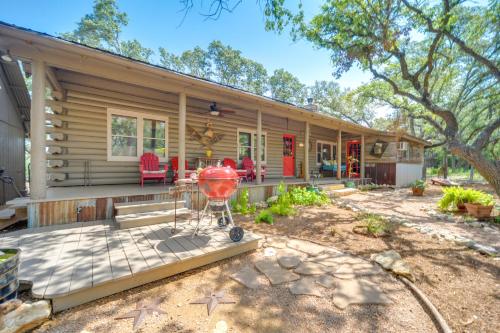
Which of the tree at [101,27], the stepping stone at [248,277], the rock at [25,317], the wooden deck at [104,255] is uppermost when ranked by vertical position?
the tree at [101,27]

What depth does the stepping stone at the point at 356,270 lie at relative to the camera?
8.26ft

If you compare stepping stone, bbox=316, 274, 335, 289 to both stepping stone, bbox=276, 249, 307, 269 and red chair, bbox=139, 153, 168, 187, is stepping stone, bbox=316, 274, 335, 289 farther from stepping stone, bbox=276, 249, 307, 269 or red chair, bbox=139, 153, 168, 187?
red chair, bbox=139, 153, 168, 187

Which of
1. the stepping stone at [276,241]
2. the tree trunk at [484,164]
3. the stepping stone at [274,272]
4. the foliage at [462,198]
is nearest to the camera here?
the stepping stone at [274,272]

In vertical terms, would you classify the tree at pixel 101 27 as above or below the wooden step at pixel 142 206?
above

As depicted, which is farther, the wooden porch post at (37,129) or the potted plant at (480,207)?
the potted plant at (480,207)

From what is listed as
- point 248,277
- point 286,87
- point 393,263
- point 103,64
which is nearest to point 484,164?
point 393,263

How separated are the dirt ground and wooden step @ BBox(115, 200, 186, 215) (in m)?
2.04

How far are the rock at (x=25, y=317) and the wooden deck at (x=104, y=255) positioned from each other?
8cm

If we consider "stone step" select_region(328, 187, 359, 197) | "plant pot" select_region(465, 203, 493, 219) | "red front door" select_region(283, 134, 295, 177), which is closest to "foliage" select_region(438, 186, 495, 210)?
"plant pot" select_region(465, 203, 493, 219)

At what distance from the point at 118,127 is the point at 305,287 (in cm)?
570

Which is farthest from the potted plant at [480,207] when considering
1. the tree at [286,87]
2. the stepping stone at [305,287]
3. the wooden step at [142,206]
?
the tree at [286,87]

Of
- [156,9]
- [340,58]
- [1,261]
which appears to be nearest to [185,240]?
[1,261]

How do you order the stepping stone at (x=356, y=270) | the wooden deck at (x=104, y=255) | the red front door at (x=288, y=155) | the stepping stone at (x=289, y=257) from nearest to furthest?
the wooden deck at (x=104, y=255) → the stepping stone at (x=356, y=270) → the stepping stone at (x=289, y=257) → the red front door at (x=288, y=155)

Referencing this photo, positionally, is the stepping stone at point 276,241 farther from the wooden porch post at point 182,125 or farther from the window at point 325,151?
the window at point 325,151
